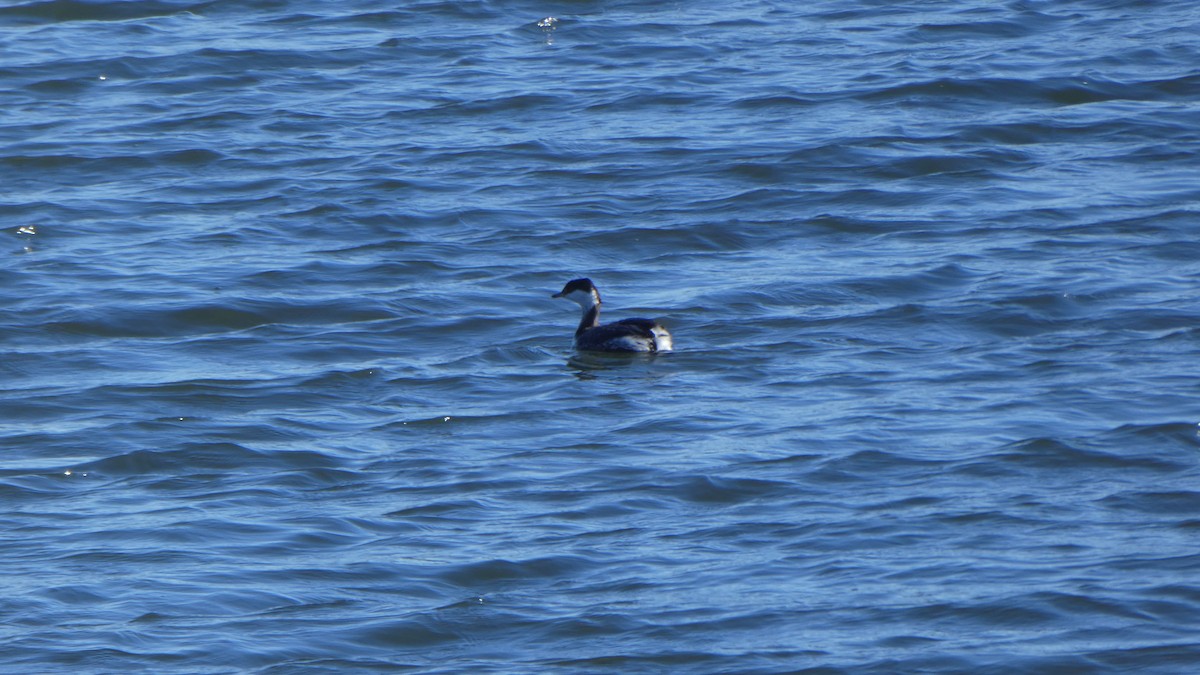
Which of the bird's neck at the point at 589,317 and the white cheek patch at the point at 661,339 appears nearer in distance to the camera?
the white cheek patch at the point at 661,339

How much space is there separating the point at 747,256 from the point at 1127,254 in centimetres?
250

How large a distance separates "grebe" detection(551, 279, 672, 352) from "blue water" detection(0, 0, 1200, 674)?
0.14 meters

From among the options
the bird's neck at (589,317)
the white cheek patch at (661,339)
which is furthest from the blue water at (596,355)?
the bird's neck at (589,317)

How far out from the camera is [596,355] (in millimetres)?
12336

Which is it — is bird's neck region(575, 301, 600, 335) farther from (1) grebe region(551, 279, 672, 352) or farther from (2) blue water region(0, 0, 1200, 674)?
(2) blue water region(0, 0, 1200, 674)

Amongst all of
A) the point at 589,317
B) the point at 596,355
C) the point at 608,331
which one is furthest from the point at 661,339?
the point at 589,317

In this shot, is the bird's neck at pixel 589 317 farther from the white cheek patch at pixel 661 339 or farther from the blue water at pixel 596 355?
the white cheek patch at pixel 661 339

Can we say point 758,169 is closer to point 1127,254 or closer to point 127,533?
point 1127,254

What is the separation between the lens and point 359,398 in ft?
36.7

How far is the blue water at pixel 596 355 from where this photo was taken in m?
7.77

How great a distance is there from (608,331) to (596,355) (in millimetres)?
199

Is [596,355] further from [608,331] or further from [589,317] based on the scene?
[589,317]

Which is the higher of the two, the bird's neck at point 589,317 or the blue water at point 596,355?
the blue water at point 596,355

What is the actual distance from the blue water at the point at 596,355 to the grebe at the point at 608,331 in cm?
14
